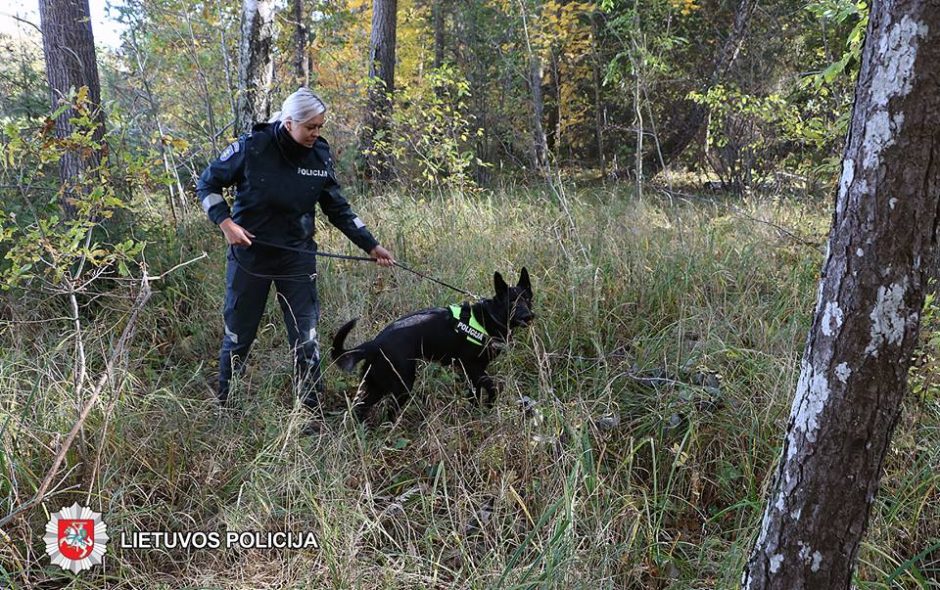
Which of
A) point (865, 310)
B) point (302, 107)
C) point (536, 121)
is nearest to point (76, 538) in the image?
point (302, 107)

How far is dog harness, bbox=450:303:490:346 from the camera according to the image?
3.14m

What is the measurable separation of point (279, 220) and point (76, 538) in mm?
1723

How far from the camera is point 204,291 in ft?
14.4

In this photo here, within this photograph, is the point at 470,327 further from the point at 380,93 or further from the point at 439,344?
the point at 380,93

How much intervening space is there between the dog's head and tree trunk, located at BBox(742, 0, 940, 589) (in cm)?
185

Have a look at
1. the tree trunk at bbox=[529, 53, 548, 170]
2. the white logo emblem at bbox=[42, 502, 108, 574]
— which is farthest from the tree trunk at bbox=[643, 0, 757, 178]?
the white logo emblem at bbox=[42, 502, 108, 574]

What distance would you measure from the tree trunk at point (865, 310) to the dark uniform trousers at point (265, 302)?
2378 millimetres

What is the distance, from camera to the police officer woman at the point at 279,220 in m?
2.95

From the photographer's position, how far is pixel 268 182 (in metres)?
2.97

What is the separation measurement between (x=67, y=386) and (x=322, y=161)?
1.76 metres

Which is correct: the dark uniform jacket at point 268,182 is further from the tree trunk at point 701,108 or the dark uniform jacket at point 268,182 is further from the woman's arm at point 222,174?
the tree trunk at point 701,108

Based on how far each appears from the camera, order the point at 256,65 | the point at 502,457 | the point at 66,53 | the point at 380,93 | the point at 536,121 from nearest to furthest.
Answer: the point at 502,457 → the point at 66,53 → the point at 256,65 → the point at 536,121 → the point at 380,93

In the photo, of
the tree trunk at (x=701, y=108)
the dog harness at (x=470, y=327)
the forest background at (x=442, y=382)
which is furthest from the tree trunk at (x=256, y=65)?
the tree trunk at (x=701, y=108)

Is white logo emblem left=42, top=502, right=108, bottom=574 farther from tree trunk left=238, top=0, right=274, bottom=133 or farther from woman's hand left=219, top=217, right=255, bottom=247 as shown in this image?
tree trunk left=238, top=0, right=274, bottom=133
